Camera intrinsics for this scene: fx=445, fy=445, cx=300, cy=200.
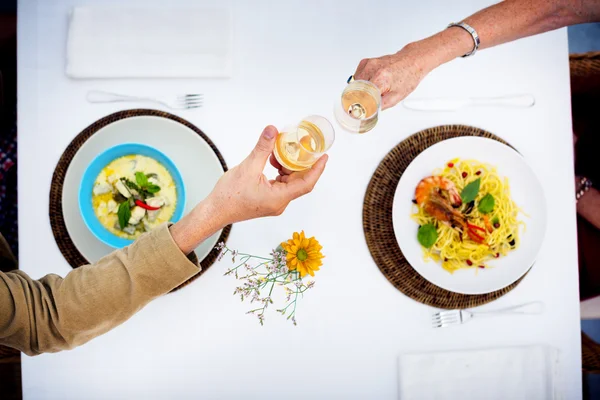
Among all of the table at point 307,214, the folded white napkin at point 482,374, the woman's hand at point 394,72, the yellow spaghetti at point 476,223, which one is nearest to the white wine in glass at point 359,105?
the woman's hand at point 394,72

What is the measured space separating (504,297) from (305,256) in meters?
0.64

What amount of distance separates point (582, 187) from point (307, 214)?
43.8 inches

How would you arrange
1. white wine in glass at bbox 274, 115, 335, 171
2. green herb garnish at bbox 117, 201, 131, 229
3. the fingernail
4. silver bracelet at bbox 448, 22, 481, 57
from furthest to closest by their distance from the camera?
silver bracelet at bbox 448, 22, 481, 57 < green herb garnish at bbox 117, 201, 131, 229 < white wine in glass at bbox 274, 115, 335, 171 < the fingernail

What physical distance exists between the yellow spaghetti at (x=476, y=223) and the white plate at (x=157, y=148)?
57 cm

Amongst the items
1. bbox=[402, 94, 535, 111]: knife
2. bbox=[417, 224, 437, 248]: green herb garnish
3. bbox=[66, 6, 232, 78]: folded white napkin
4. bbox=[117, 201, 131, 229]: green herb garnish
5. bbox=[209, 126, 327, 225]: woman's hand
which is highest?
bbox=[66, 6, 232, 78]: folded white napkin

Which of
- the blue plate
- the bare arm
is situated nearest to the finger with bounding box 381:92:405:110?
the bare arm

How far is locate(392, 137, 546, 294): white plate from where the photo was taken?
117 centimetres

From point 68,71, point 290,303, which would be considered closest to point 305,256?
point 290,303

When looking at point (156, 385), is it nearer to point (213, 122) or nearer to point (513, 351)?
point (213, 122)

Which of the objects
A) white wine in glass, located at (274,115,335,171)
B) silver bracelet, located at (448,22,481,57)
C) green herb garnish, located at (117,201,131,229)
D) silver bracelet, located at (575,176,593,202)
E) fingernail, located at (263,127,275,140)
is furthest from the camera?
silver bracelet, located at (575,176,593,202)

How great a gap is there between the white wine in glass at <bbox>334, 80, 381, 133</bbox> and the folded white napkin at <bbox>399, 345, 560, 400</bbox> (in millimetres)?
671

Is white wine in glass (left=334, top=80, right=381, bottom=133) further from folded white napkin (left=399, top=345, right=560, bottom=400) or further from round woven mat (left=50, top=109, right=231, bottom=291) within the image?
folded white napkin (left=399, top=345, right=560, bottom=400)

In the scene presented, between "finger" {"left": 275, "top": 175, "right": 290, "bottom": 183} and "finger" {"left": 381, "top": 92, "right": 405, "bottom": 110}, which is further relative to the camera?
"finger" {"left": 381, "top": 92, "right": 405, "bottom": 110}

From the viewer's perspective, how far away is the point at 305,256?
1031 millimetres
